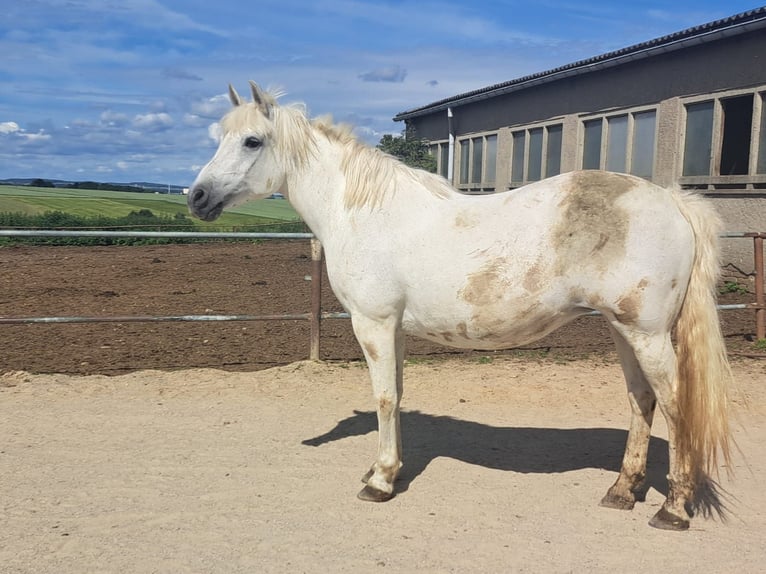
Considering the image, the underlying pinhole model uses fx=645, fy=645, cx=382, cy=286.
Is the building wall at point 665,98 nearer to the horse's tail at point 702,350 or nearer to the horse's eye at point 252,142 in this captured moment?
the horse's tail at point 702,350

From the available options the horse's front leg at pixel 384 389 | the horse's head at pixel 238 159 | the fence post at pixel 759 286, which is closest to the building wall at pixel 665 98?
the fence post at pixel 759 286

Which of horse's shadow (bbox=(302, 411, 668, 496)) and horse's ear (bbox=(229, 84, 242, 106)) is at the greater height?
horse's ear (bbox=(229, 84, 242, 106))

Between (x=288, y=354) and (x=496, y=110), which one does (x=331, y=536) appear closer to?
(x=288, y=354)

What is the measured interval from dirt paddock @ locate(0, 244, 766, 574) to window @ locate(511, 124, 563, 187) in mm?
7250

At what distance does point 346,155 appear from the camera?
12.1 ft

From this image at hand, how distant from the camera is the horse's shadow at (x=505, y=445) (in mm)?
4117

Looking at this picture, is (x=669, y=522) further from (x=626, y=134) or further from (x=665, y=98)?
(x=626, y=134)

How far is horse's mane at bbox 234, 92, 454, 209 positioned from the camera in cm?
356

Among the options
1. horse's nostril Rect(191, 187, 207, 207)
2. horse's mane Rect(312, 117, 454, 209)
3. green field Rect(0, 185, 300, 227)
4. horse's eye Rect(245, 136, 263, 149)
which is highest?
horse's eye Rect(245, 136, 263, 149)

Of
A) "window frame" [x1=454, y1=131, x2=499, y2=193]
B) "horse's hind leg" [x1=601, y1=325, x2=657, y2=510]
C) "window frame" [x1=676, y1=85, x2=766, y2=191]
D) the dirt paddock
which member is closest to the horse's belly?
"horse's hind leg" [x1=601, y1=325, x2=657, y2=510]

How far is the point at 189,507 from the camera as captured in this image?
3420 millimetres

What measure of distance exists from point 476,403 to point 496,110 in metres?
12.3

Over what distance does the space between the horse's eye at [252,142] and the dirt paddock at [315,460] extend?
194 cm

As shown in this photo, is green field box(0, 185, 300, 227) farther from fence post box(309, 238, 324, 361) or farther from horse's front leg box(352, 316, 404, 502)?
horse's front leg box(352, 316, 404, 502)
